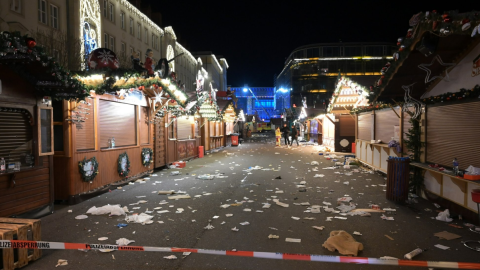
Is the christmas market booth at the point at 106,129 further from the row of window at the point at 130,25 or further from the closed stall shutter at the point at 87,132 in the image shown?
the row of window at the point at 130,25

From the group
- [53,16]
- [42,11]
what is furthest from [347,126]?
[42,11]

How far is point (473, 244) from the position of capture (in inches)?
181

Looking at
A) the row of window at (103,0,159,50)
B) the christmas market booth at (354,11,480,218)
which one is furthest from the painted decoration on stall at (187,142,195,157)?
the row of window at (103,0,159,50)

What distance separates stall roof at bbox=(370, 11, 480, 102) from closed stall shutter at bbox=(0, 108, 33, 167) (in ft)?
29.5

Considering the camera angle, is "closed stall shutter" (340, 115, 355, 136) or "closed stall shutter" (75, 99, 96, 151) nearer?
"closed stall shutter" (75, 99, 96, 151)

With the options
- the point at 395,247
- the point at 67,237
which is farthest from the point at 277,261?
the point at 67,237

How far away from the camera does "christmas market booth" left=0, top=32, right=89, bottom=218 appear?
18.6 ft

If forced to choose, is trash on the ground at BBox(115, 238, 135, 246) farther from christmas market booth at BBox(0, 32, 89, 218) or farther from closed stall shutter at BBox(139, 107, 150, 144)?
closed stall shutter at BBox(139, 107, 150, 144)

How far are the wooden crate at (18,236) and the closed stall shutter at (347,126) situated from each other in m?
20.7

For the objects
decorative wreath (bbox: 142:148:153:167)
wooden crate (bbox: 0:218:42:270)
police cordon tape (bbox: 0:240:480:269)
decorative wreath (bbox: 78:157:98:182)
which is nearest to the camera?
police cordon tape (bbox: 0:240:480:269)

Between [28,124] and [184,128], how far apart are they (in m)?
11.5

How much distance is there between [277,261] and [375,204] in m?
4.22

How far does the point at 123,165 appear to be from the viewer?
10.2 metres

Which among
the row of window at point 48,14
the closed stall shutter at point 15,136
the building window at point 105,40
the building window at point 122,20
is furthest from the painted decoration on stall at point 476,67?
the building window at point 122,20
